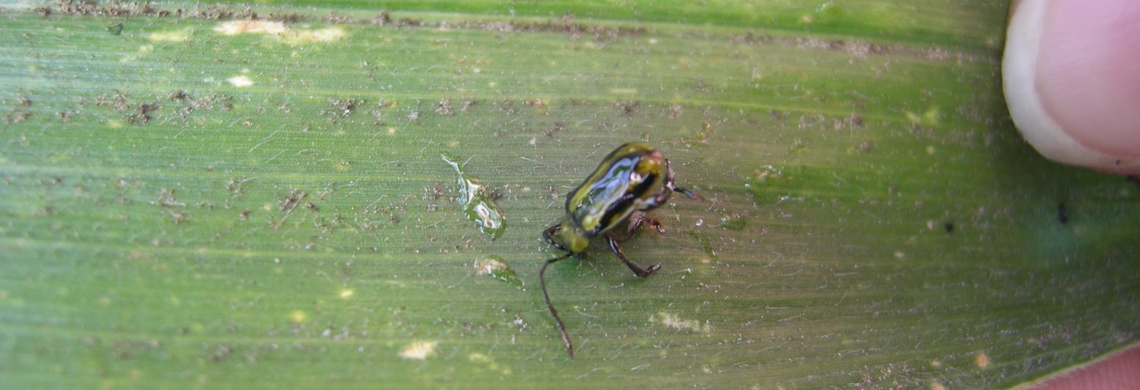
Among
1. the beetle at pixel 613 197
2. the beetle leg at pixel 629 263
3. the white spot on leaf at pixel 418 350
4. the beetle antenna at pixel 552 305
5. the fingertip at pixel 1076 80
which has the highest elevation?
the fingertip at pixel 1076 80

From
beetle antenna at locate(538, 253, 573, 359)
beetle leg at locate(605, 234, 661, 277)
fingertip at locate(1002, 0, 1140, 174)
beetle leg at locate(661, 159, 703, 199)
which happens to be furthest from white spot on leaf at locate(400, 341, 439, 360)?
fingertip at locate(1002, 0, 1140, 174)

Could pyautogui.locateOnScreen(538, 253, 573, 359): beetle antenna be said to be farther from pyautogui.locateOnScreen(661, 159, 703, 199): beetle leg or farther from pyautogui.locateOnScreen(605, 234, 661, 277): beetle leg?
pyautogui.locateOnScreen(661, 159, 703, 199): beetle leg

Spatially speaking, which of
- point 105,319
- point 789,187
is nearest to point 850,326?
point 789,187

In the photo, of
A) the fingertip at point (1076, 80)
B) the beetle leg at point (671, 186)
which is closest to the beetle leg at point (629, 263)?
the beetle leg at point (671, 186)

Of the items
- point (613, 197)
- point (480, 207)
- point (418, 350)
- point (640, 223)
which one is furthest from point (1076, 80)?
point (418, 350)

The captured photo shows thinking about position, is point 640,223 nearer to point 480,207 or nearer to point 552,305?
point 552,305

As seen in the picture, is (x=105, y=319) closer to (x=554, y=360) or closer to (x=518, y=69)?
(x=554, y=360)

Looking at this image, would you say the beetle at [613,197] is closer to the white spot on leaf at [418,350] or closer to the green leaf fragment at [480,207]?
the green leaf fragment at [480,207]
